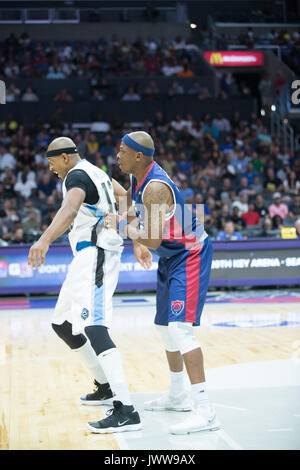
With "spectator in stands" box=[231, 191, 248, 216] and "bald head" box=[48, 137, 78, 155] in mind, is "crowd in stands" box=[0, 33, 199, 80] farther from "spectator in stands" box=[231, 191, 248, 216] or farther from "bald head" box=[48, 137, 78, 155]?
"bald head" box=[48, 137, 78, 155]

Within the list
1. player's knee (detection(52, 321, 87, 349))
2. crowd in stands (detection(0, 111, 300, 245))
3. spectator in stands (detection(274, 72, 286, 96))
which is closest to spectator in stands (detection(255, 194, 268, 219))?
crowd in stands (detection(0, 111, 300, 245))

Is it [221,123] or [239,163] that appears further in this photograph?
[221,123]

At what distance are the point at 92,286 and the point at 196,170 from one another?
13.8m

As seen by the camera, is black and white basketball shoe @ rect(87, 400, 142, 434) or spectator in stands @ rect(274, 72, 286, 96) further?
spectator in stands @ rect(274, 72, 286, 96)

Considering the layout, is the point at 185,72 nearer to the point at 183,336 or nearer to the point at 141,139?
the point at 141,139

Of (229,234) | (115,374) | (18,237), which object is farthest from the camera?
(229,234)

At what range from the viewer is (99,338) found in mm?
4676

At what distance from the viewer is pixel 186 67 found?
22.5 metres

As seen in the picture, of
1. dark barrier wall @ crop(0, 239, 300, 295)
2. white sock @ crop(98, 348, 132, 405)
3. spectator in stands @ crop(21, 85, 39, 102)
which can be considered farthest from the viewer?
spectator in stands @ crop(21, 85, 39, 102)

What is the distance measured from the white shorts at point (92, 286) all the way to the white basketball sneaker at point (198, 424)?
2.82 ft

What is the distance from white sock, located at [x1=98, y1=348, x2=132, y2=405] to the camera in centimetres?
459

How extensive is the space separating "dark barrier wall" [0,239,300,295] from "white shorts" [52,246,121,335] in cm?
820

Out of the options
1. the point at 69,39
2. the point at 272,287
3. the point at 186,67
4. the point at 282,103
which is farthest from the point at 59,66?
the point at 272,287

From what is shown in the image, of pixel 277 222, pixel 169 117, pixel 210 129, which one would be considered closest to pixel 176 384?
pixel 277 222
